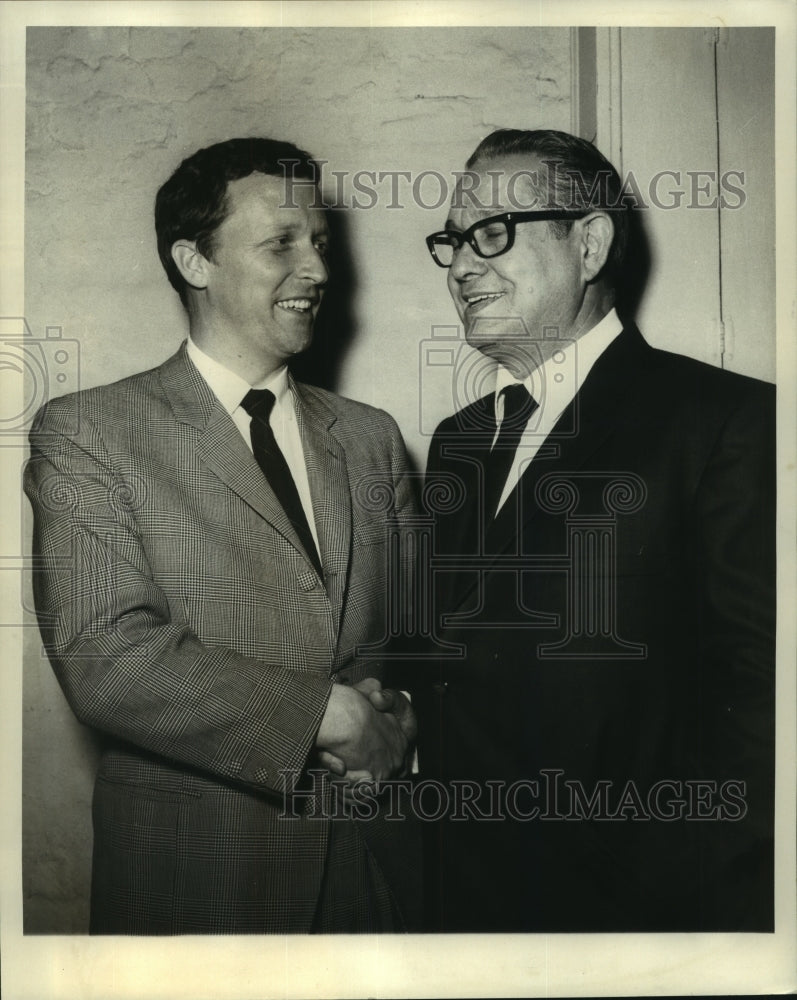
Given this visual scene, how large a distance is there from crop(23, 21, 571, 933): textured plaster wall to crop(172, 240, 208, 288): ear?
0.17 ft

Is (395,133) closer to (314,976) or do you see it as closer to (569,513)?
(569,513)

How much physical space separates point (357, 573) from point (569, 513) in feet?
1.66

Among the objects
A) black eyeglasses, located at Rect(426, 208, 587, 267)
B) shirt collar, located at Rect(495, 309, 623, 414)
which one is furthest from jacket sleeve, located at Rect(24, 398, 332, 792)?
black eyeglasses, located at Rect(426, 208, 587, 267)

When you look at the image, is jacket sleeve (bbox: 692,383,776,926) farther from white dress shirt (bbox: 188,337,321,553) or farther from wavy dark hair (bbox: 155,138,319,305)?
wavy dark hair (bbox: 155,138,319,305)

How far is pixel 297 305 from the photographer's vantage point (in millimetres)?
2430

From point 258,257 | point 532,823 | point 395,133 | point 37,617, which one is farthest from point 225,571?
point 395,133

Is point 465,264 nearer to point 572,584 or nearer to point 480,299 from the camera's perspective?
point 480,299

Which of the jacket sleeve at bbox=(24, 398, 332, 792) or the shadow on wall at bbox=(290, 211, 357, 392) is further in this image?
the shadow on wall at bbox=(290, 211, 357, 392)

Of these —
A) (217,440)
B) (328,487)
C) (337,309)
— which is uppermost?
(337,309)

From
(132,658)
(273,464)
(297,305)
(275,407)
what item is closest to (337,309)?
(297,305)

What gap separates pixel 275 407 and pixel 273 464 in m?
0.13

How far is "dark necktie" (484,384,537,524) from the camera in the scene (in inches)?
96.0

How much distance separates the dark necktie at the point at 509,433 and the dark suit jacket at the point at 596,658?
4cm

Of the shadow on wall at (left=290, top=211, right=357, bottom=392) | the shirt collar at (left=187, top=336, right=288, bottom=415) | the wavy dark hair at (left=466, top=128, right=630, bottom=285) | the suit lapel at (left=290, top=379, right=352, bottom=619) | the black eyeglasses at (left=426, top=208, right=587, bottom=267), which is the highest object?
the wavy dark hair at (left=466, top=128, right=630, bottom=285)
